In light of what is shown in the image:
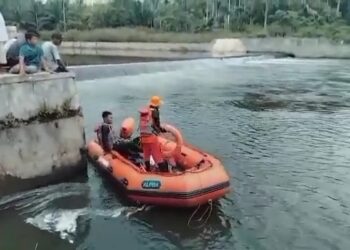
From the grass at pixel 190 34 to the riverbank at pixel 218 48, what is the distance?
98cm

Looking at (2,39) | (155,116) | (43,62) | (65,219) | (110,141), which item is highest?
(2,39)

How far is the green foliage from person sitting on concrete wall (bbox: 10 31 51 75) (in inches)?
1620

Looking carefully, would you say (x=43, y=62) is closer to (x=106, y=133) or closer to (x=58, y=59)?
(x=58, y=59)

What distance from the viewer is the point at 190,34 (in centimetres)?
5631

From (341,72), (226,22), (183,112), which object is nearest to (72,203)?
(183,112)

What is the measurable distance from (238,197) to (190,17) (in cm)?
5428

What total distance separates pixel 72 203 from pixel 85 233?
1375mm

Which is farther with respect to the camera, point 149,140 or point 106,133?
point 106,133

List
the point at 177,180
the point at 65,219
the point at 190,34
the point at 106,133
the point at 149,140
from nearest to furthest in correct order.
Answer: the point at 177,180
the point at 65,219
the point at 149,140
the point at 106,133
the point at 190,34

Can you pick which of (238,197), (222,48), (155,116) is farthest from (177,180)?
(222,48)

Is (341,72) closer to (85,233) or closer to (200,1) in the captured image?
(85,233)

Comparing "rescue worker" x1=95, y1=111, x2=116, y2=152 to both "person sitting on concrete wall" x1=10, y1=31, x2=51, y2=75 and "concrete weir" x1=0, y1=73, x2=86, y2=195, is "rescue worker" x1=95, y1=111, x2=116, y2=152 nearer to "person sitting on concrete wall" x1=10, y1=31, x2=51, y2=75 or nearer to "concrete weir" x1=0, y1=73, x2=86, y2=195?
"concrete weir" x1=0, y1=73, x2=86, y2=195

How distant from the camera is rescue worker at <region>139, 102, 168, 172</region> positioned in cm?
959

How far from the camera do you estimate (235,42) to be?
5122 cm
